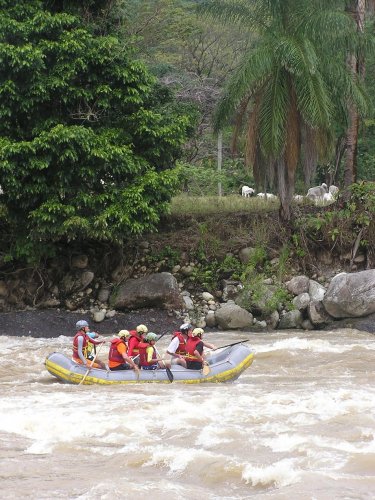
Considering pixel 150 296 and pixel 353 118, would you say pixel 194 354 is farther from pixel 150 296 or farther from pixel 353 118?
pixel 353 118

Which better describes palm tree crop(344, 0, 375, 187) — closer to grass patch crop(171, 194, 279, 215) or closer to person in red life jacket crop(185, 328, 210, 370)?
grass patch crop(171, 194, 279, 215)

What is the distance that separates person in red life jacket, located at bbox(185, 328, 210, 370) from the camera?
13059mm

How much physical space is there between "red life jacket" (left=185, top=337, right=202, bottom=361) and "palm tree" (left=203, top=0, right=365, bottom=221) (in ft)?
23.4

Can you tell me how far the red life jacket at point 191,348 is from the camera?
43.0ft

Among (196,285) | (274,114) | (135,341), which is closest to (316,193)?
(274,114)

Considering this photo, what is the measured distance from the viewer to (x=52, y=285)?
1969 cm

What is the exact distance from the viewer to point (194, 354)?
13.1 metres

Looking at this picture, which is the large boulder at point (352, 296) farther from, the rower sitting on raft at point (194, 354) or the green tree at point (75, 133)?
the rower sitting on raft at point (194, 354)

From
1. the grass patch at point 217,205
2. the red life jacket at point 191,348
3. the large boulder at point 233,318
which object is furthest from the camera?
the grass patch at point 217,205

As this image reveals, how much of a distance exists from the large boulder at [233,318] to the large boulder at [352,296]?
6.38 feet

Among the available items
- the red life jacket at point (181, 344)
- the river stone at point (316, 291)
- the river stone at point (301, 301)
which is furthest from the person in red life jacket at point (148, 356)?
the river stone at point (316, 291)

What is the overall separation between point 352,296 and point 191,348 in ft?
20.4

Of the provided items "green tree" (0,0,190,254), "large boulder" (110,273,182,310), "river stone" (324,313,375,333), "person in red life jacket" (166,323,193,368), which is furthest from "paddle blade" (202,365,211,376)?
"large boulder" (110,273,182,310)

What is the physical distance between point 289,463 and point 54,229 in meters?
10.6
